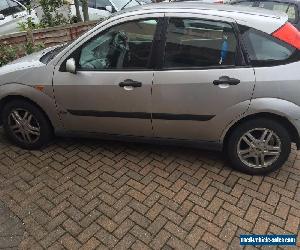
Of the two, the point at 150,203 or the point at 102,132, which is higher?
the point at 102,132

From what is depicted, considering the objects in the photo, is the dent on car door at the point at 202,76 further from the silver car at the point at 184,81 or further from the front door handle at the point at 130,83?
the front door handle at the point at 130,83

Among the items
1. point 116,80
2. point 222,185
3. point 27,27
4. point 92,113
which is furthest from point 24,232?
point 27,27

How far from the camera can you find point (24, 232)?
9.94 feet

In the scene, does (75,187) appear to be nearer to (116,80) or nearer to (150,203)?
(150,203)

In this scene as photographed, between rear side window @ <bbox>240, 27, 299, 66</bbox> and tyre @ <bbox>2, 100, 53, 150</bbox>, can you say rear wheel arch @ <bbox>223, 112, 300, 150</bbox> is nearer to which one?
rear side window @ <bbox>240, 27, 299, 66</bbox>

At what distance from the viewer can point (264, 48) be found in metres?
3.31

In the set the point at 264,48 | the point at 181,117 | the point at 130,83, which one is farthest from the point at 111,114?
the point at 264,48

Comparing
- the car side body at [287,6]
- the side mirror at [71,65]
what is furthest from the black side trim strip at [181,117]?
the car side body at [287,6]

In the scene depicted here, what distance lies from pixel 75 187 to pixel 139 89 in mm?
1252

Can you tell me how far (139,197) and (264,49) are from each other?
194 centimetres

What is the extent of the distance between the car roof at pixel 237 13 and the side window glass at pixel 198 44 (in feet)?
0.39

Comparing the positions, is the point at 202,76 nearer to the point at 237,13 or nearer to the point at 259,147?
the point at 237,13

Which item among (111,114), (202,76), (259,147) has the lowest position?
(259,147)

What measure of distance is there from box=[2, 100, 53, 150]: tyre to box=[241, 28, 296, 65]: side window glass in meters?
2.50
